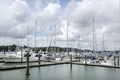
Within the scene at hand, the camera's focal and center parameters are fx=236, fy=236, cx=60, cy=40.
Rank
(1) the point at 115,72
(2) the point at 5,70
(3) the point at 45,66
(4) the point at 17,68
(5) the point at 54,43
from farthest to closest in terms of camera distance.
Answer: (5) the point at 54,43, (3) the point at 45,66, (1) the point at 115,72, (4) the point at 17,68, (2) the point at 5,70

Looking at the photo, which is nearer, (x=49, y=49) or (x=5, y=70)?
(x=5, y=70)

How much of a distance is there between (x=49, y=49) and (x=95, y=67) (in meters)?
38.0

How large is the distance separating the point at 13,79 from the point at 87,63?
107ft

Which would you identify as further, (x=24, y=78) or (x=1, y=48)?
(x=1, y=48)

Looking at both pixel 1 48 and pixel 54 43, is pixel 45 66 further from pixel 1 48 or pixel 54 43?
pixel 1 48

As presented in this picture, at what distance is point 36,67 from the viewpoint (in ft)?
193

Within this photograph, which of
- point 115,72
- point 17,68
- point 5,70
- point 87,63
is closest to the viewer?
point 5,70

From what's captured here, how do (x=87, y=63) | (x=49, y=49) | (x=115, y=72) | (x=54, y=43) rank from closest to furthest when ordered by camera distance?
(x=115, y=72) < (x=87, y=63) < (x=54, y=43) < (x=49, y=49)

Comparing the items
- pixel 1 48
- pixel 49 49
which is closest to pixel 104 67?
pixel 49 49

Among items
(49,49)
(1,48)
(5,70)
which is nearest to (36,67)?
(5,70)

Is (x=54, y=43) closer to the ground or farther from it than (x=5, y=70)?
farther from it

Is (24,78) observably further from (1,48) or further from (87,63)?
(1,48)

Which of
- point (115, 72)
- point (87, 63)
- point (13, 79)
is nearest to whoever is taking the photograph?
point (13, 79)

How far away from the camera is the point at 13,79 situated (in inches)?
1601
